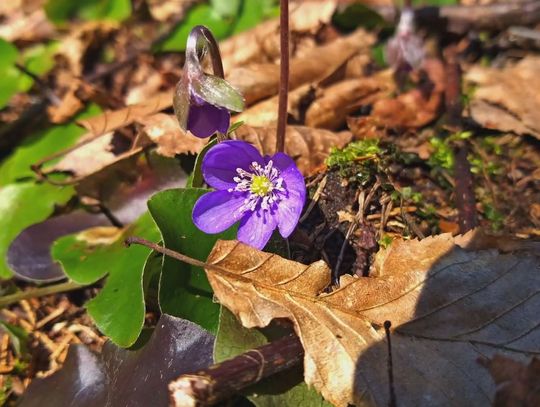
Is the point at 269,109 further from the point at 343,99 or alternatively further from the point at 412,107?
the point at 412,107

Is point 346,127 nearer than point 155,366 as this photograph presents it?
No

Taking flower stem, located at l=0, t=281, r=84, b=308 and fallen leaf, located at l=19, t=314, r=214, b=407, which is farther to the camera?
flower stem, located at l=0, t=281, r=84, b=308

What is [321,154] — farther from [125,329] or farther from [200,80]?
[125,329]

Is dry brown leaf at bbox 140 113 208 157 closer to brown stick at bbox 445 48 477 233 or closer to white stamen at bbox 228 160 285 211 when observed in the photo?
white stamen at bbox 228 160 285 211

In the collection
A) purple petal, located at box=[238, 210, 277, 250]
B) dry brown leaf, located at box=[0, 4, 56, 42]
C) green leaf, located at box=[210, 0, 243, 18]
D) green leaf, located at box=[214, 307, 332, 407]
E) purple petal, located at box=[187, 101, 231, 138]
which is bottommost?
green leaf, located at box=[214, 307, 332, 407]

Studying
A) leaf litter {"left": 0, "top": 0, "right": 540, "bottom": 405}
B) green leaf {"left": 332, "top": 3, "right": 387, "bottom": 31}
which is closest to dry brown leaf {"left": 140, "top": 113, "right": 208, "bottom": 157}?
leaf litter {"left": 0, "top": 0, "right": 540, "bottom": 405}

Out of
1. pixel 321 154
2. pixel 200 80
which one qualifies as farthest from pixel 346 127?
pixel 200 80
